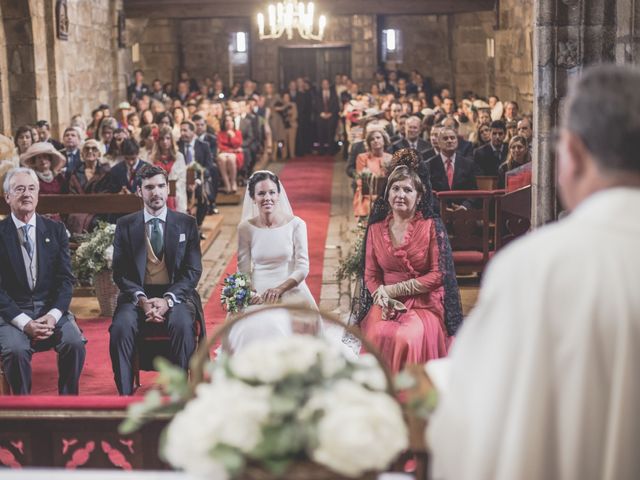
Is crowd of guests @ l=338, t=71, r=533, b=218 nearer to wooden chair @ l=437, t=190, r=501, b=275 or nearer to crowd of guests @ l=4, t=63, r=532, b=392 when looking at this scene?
crowd of guests @ l=4, t=63, r=532, b=392

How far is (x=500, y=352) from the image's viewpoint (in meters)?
1.64

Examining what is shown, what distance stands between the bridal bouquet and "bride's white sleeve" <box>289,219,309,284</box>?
0.31 meters

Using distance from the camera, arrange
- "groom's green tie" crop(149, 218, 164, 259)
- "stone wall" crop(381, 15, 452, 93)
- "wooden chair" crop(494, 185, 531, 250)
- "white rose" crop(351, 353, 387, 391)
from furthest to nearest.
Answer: "stone wall" crop(381, 15, 452, 93), "wooden chair" crop(494, 185, 531, 250), "groom's green tie" crop(149, 218, 164, 259), "white rose" crop(351, 353, 387, 391)

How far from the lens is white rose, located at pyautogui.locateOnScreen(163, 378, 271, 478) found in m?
1.65

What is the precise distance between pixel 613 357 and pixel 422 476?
2.08 feet

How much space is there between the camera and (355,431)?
162 cm

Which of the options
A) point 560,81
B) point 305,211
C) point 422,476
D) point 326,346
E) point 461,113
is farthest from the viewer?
point 461,113

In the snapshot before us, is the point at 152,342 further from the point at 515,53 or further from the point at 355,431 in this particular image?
the point at 515,53

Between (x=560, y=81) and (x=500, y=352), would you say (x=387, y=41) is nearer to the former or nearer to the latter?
(x=560, y=81)

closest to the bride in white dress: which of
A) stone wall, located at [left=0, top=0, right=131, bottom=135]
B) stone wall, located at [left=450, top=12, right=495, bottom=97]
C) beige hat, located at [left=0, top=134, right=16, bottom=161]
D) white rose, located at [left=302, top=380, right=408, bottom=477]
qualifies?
white rose, located at [left=302, top=380, right=408, bottom=477]

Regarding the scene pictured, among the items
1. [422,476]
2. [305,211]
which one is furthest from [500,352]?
[305,211]

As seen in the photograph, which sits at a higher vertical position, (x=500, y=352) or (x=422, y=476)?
(x=500, y=352)

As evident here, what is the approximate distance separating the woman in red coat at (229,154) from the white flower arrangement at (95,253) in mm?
6047

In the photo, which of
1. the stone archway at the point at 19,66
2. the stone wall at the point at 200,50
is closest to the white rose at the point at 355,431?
the stone archway at the point at 19,66
